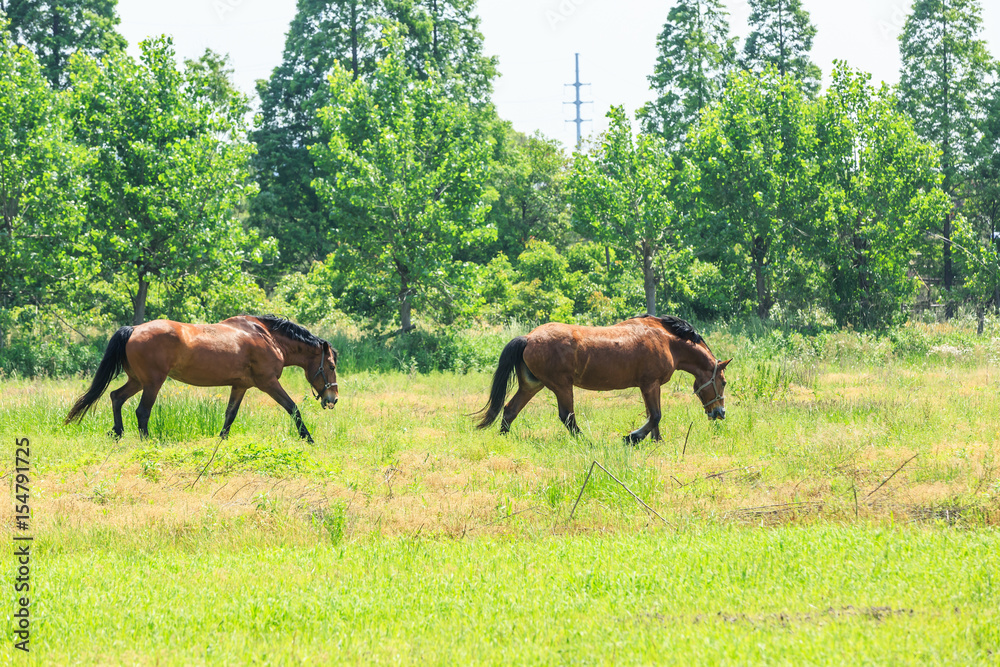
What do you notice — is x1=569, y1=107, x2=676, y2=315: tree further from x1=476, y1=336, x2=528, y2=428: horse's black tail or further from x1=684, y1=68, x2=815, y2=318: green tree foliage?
x1=476, y1=336, x2=528, y2=428: horse's black tail

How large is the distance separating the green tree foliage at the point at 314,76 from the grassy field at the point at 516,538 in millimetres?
21217

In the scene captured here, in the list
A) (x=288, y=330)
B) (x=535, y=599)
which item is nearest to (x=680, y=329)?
(x=288, y=330)

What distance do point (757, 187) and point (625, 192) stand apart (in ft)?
16.6

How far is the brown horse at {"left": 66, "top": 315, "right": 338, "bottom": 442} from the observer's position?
36.6 ft

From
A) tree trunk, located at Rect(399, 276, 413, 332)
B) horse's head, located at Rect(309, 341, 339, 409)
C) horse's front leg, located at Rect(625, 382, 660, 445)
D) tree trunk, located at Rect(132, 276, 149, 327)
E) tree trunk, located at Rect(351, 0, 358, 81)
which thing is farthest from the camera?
tree trunk, located at Rect(351, 0, 358, 81)

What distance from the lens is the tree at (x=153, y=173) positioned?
20438 millimetres

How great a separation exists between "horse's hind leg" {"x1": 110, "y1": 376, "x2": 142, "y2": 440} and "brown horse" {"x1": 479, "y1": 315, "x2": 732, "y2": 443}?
192 inches

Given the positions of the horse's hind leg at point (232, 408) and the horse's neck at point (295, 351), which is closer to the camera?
the horse's hind leg at point (232, 408)

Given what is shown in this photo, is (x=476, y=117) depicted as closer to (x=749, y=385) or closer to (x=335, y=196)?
(x=335, y=196)

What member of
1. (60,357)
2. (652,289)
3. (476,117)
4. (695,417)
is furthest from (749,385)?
(476,117)

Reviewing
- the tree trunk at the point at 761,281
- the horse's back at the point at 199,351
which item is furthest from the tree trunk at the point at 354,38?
the horse's back at the point at 199,351

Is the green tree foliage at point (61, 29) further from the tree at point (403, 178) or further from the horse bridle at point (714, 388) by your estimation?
the horse bridle at point (714, 388)

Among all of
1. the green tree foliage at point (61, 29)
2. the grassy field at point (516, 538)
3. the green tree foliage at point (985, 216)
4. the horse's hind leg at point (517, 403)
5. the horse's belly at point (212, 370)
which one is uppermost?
the green tree foliage at point (61, 29)

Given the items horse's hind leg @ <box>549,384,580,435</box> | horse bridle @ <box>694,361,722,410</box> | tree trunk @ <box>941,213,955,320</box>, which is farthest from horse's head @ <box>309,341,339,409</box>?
tree trunk @ <box>941,213,955,320</box>
